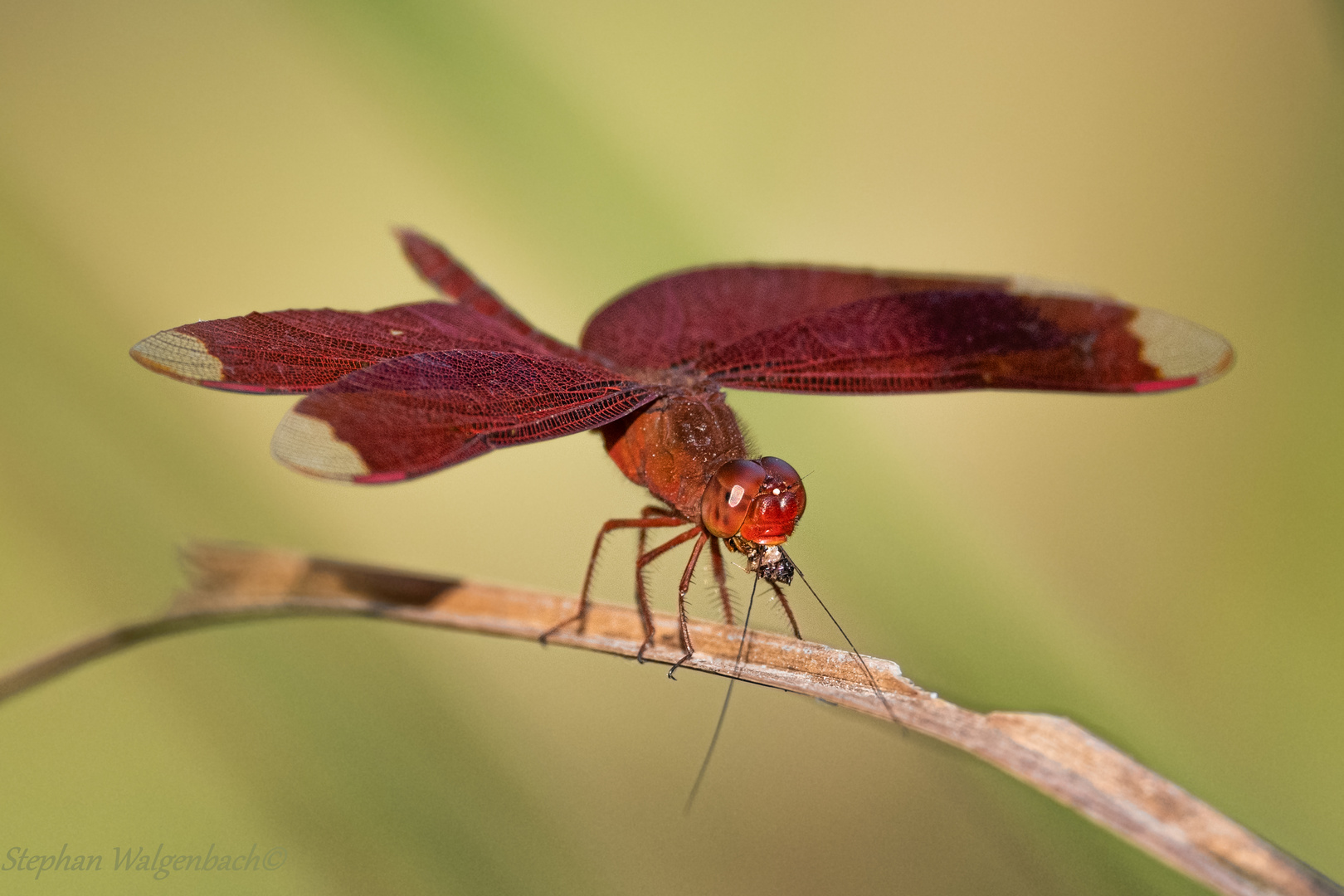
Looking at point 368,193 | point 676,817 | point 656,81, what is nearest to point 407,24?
point 368,193

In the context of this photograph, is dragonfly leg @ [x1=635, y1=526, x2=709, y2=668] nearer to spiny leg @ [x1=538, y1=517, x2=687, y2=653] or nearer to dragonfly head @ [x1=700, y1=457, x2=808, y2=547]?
spiny leg @ [x1=538, y1=517, x2=687, y2=653]

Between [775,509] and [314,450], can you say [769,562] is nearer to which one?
[775,509]

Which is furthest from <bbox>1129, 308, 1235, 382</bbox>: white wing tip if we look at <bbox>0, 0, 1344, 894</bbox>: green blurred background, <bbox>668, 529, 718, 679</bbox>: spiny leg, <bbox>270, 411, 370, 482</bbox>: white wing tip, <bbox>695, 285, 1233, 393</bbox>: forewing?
<bbox>270, 411, 370, 482</bbox>: white wing tip

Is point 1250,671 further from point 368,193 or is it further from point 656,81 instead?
point 368,193

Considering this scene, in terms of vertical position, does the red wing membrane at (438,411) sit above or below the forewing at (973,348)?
below

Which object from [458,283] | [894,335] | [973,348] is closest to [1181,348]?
[973,348]

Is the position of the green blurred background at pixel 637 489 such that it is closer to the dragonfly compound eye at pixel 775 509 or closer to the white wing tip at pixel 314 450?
the dragonfly compound eye at pixel 775 509

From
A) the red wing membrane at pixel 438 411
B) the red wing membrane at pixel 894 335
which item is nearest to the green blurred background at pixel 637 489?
the red wing membrane at pixel 894 335
